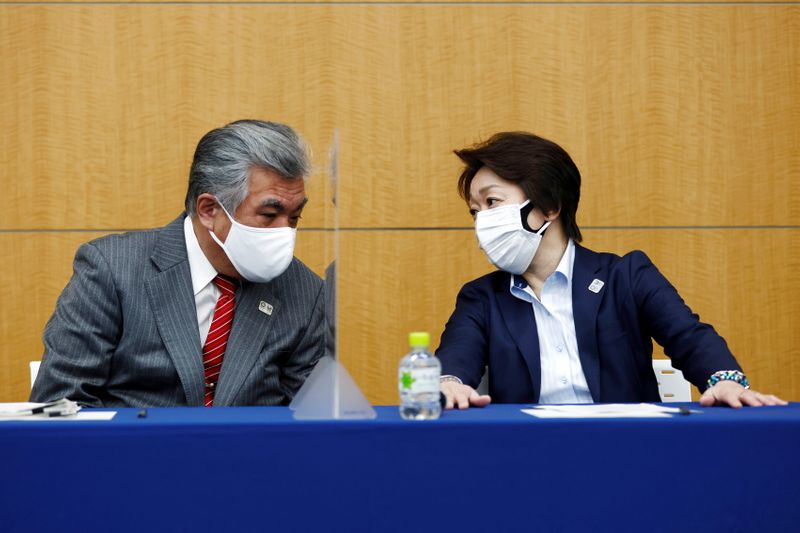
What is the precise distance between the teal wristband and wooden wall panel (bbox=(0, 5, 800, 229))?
4.67ft

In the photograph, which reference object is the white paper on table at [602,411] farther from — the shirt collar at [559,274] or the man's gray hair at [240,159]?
the man's gray hair at [240,159]

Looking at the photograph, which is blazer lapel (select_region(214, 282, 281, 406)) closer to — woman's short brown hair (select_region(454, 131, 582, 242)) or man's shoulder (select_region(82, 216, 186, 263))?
man's shoulder (select_region(82, 216, 186, 263))

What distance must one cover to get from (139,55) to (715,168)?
7.28 ft

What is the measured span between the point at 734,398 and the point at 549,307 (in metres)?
0.70

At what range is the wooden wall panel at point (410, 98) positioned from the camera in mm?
3154

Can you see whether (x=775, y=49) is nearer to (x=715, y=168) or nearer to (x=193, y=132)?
(x=715, y=168)

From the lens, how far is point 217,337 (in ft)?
7.17

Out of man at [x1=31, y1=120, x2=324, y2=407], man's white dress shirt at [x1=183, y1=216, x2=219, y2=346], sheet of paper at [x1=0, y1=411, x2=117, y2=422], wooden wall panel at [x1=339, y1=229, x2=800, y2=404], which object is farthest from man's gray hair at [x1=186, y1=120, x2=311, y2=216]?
wooden wall panel at [x1=339, y1=229, x2=800, y2=404]

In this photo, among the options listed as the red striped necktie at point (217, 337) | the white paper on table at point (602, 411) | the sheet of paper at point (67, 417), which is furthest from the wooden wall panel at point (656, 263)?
the sheet of paper at point (67, 417)

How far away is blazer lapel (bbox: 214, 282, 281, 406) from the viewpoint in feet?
6.93

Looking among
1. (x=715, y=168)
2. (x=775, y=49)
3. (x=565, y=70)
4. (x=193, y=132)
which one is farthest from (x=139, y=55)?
(x=775, y=49)

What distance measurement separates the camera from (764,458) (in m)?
1.48

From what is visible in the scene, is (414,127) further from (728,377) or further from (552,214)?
(728,377)

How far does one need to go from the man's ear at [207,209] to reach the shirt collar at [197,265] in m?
0.06
